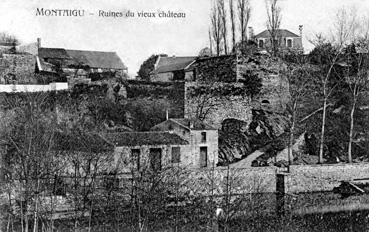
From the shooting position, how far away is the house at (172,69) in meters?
36.6

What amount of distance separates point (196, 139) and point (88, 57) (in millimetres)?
15194

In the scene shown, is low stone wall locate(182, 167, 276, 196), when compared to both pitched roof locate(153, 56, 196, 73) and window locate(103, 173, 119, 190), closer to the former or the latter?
window locate(103, 173, 119, 190)

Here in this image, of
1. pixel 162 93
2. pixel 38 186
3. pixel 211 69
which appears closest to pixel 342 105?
pixel 211 69

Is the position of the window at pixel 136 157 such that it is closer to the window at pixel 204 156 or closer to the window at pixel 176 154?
the window at pixel 176 154

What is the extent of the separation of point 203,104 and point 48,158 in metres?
12.0

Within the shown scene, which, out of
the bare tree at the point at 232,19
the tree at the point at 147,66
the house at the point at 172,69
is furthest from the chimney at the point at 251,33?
the tree at the point at 147,66

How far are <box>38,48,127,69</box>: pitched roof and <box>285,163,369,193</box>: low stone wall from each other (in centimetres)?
1796

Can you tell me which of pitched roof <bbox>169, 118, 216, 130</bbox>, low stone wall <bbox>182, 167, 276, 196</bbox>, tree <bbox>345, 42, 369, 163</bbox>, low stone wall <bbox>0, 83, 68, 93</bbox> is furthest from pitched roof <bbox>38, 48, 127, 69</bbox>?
low stone wall <bbox>182, 167, 276, 196</bbox>

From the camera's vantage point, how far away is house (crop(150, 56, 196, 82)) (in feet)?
120

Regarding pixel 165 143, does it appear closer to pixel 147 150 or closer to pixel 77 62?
pixel 147 150

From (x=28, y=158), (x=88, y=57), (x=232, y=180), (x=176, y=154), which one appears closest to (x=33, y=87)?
(x=176, y=154)

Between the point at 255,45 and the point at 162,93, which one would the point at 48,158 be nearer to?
the point at 162,93

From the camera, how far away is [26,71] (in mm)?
31062

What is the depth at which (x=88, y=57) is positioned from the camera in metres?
37.4
